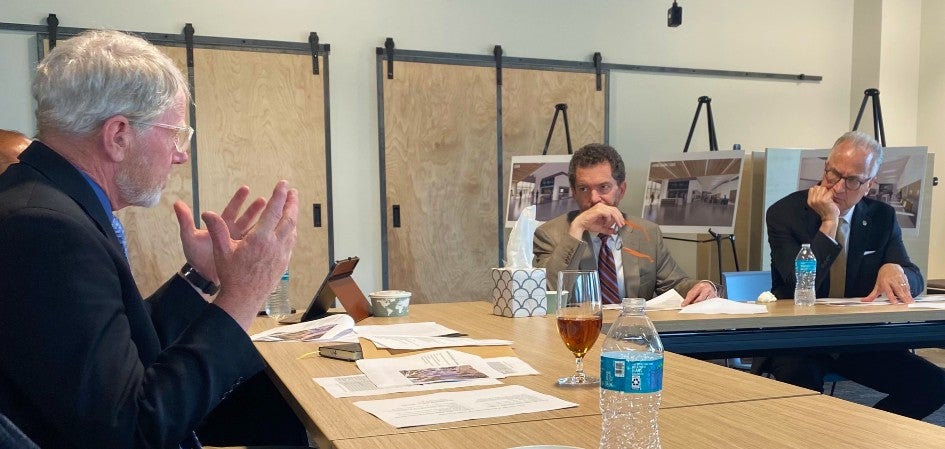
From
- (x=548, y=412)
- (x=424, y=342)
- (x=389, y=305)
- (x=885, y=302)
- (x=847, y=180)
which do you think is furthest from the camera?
(x=847, y=180)

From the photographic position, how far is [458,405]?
1.27 metres

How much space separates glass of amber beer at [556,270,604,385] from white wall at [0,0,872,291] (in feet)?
13.5

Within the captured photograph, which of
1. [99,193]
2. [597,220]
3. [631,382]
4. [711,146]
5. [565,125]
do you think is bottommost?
[631,382]

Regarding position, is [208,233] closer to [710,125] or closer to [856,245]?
[856,245]

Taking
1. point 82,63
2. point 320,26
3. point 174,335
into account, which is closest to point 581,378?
point 174,335

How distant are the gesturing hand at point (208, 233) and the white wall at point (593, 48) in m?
3.68

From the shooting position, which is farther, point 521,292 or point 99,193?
point 521,292

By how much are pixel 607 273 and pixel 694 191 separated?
2.74 meters

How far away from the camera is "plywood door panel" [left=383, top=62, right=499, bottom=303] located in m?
5.48

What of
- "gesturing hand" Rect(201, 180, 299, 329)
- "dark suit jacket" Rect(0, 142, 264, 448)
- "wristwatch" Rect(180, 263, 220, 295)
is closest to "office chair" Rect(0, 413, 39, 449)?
"dark suit jacket" Rect(0, 142, 264, 448)

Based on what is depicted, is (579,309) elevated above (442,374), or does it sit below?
above

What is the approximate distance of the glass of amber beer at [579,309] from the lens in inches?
54.3

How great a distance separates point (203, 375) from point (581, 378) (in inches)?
25.7

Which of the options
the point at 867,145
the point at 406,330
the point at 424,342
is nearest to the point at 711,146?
the point at 867,145
